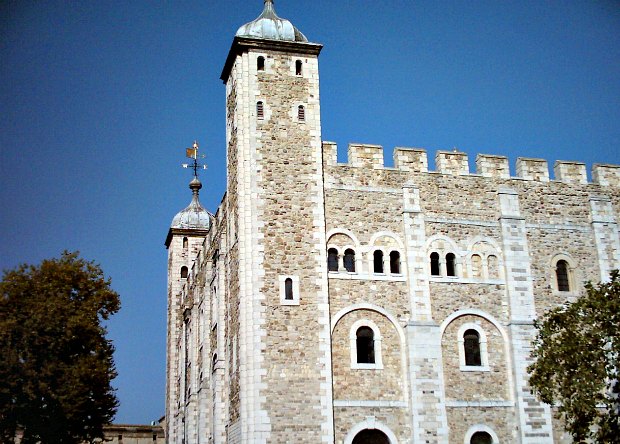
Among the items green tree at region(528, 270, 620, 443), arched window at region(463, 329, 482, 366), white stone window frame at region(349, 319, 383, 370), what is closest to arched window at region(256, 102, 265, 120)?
white stone window frame at region(349, 319, 383, 370)

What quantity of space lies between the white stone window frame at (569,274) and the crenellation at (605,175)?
3488mm

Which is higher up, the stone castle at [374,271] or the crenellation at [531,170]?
the crenellation at [531,170]

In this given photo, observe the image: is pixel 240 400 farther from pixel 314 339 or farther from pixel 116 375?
pixel 116 375

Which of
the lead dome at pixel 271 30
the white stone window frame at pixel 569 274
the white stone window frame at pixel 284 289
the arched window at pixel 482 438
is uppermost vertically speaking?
the lead dome at pixel 271 30

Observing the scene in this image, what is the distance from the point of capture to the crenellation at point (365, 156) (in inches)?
1224

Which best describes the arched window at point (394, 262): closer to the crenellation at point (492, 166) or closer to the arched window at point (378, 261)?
the arched window at point (378, 261)

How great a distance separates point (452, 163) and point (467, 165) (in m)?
0.60

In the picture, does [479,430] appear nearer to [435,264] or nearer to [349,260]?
[435,264]

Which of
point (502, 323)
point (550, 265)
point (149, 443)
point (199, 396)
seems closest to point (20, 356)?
point (199, 396)

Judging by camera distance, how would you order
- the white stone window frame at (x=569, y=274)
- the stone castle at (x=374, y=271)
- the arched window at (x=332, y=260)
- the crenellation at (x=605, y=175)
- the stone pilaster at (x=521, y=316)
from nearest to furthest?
the stone castle at (x=374, y=271) < the stone pilaster at (x=521, y=316) < the arched window at (x=332, y=260) < the white stone window frame at (x=569, y=274) < the crenellation at (x=605, y=175)

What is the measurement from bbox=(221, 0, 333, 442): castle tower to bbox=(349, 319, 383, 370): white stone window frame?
1.06 meters

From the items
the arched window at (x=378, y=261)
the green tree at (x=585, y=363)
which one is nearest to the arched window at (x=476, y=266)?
the arched window at (x=378, y=261)

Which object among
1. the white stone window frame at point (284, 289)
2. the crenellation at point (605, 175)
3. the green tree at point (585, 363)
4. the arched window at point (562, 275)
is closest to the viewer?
the green tree at point (585, 363)

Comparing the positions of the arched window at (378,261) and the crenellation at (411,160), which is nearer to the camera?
the arched window at (378,261)
